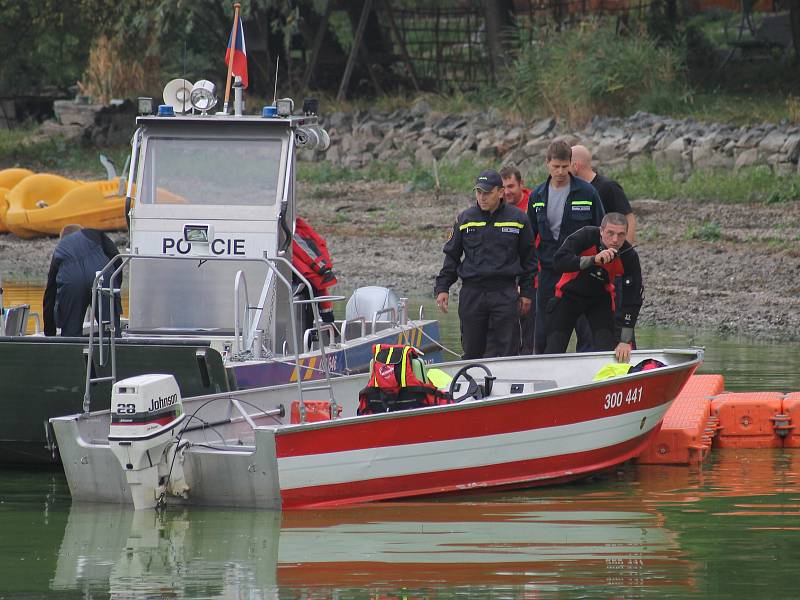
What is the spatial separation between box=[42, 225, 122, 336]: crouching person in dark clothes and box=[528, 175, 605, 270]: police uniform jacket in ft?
9.97

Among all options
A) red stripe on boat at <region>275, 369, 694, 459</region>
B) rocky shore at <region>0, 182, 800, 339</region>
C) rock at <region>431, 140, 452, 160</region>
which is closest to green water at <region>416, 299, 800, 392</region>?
rocky shore at <region>0, 182, 800, 339</region>

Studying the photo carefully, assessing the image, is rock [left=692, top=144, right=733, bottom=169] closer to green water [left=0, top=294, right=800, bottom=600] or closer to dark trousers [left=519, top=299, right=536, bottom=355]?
dark trousers [left=519, top=299, right=536, bottom=355]

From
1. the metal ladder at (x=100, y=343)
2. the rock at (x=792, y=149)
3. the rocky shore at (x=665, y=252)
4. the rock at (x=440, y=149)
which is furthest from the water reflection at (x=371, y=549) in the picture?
the rock at (x=440, y=149)

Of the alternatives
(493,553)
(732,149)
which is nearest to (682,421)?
(493,553)

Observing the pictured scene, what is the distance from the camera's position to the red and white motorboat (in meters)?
8.54

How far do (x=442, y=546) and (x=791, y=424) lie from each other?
3.86m

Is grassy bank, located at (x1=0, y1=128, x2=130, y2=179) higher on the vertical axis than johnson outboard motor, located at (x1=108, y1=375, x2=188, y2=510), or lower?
higher

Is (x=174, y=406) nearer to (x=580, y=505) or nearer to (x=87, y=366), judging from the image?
(x=87, y=366)

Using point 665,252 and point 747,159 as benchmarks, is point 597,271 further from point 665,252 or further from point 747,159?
point 747,159

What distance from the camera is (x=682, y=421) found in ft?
34.9

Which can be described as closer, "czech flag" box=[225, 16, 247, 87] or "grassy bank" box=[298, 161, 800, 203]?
"czech flag" box=[225, 16, 247, 87]

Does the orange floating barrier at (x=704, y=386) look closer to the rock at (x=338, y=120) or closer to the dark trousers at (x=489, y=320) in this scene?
the dark trousers at (x=489, y=320)

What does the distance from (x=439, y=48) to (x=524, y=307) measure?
22649 mm

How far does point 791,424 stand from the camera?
10859 mm
